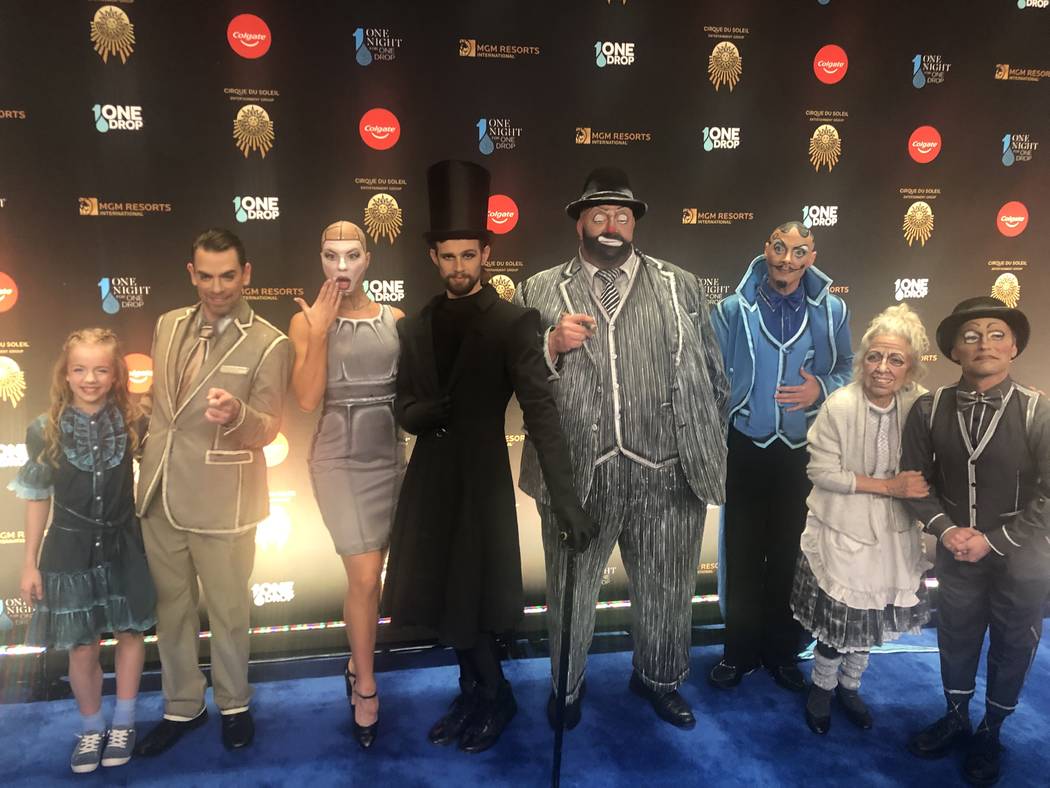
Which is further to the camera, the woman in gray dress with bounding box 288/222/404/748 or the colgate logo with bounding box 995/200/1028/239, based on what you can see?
the colgate logo with bounding box 995/200/1028/239

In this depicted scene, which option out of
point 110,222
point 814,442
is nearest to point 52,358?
point 110,222

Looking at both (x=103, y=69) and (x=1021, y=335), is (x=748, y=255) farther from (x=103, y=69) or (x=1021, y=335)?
(x=103, y=69)

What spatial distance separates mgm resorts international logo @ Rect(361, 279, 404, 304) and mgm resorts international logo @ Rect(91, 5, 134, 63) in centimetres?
143

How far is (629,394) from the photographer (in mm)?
2416

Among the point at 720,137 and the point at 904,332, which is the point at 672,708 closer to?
the point at 904,332

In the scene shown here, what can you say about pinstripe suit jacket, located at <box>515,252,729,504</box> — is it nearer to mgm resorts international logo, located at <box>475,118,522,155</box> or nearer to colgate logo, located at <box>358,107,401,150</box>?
mgm resorts international logo, located at <box>475,118,522,155</box>

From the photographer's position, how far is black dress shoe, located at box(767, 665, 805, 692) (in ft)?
10.00

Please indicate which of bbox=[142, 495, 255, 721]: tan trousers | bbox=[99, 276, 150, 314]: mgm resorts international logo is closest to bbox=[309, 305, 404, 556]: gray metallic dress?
bbox=[142, 495, 255, 721]: tan trousers

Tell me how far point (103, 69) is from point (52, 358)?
133 centimetres

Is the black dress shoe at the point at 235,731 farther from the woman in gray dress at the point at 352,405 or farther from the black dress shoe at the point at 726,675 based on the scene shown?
the black dress shoe at the point at 726,675

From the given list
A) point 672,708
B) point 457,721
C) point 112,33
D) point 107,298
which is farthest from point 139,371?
point 672,708

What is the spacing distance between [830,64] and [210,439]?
3.50m

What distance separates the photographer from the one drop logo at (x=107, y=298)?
9.67 feet

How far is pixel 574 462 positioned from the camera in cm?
245
